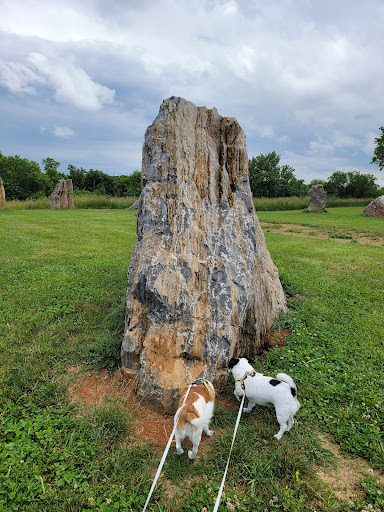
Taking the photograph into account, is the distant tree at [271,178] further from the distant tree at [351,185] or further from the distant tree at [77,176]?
the distant tree at [77,176]

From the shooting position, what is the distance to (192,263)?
4.19m

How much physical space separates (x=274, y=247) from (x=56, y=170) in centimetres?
5649

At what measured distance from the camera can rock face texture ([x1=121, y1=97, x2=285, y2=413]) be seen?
3810 millimetres

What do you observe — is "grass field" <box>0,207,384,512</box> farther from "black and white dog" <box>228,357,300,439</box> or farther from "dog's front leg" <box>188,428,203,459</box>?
"black and white dog" <box>228,357,300,439</box>

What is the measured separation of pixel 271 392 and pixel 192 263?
1799mm

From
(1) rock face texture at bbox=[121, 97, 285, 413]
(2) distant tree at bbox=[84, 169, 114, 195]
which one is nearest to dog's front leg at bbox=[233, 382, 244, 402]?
(1) rock face texture at bbox=[121, 97, 285, 413]

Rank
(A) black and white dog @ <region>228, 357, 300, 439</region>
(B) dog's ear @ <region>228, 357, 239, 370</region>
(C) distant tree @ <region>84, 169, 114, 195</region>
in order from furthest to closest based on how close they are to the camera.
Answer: (C) distant tree @ <region>84, 169, 114, 195</region>, (B) dog's ear @ <region>228, 357, 239, 370</region>, (A) black and white dog @ <region>228, 357, 300, 439</region>

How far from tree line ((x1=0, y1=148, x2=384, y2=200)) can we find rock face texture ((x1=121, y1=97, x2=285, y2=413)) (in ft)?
150

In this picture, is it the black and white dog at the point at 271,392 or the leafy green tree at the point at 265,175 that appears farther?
the leafy green tree at the point at 265,175

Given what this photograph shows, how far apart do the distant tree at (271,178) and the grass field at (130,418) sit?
46.1 meters

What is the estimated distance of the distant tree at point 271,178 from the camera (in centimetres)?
5091

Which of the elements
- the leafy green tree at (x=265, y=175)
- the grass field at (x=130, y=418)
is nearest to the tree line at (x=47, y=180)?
the leafy green tree at (x=265, y=175)

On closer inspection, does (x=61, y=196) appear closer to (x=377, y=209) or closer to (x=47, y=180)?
(x=377, y=209)

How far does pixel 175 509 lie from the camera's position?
2525 millimetres
